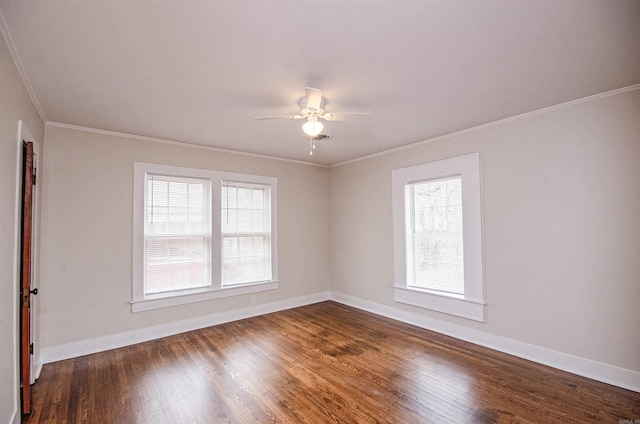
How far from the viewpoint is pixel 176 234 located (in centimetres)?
422

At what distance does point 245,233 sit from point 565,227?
4.03 m

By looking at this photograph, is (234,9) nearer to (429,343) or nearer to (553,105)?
(553,105)

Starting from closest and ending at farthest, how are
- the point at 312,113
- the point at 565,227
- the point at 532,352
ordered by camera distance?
the point at 312,113 → the point at 565,227 → the point at 532,352

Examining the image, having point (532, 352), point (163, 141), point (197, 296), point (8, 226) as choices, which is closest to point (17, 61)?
point (8, 226)

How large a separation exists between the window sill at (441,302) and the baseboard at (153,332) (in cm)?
182

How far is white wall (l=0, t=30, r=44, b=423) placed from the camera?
1860 millimetres

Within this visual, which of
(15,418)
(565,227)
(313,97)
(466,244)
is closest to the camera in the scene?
(15,418)

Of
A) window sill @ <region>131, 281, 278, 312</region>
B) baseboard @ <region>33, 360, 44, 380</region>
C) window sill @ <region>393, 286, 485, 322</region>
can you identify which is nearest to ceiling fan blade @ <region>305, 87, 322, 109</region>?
window sill @ <region>393, 286, 485, 322</region>

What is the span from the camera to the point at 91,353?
351cm

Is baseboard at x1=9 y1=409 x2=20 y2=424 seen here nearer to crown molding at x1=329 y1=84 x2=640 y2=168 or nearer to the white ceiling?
the white ceiling

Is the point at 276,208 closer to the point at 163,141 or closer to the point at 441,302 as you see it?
the point at 163,141

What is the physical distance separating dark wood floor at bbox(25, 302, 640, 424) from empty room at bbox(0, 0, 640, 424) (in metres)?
0.03

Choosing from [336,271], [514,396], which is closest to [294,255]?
[336,271]

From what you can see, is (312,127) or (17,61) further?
(312,127)
